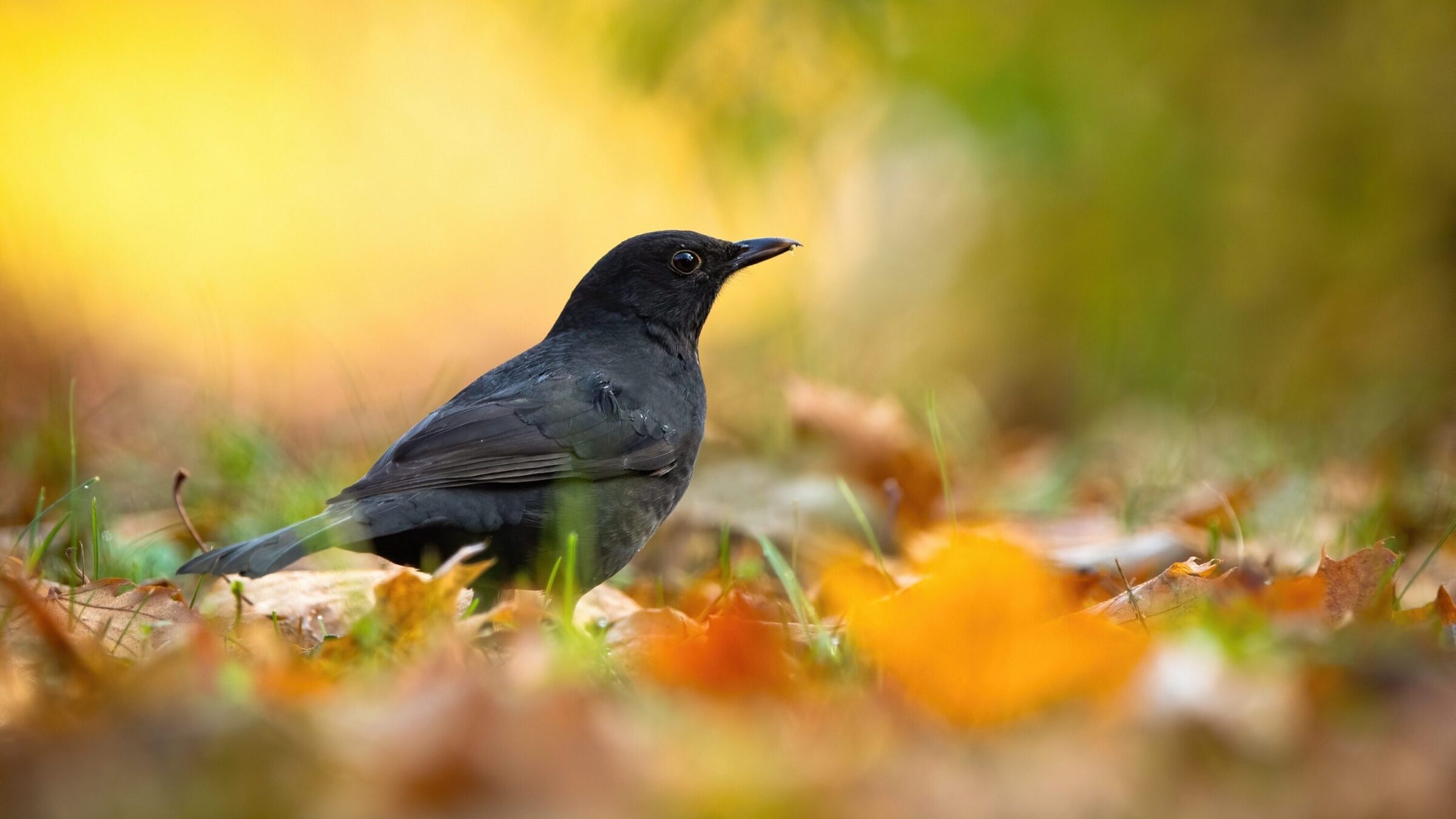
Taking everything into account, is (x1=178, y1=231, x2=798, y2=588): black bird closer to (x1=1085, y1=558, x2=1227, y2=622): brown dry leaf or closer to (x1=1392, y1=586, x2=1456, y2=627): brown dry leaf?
(x1=1085, y1=558, x2=1227, y2=622): brown dry leaf

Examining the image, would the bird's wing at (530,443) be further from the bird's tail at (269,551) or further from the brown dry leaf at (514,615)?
the brown dry leaf at (514,615)

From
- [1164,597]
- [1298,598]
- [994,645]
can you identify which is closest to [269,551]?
[994,645]

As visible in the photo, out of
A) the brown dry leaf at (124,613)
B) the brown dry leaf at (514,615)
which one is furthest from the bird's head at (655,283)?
the brown dry leaf at (124,613)

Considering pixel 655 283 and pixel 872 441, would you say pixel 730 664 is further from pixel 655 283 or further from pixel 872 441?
pixel 872 441

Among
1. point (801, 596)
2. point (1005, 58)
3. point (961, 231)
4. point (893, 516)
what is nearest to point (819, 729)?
point (801, 596)

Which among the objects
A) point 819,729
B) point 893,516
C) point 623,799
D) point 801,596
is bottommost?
point 893,516

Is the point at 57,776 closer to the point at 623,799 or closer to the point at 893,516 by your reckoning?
the point at 623,799
